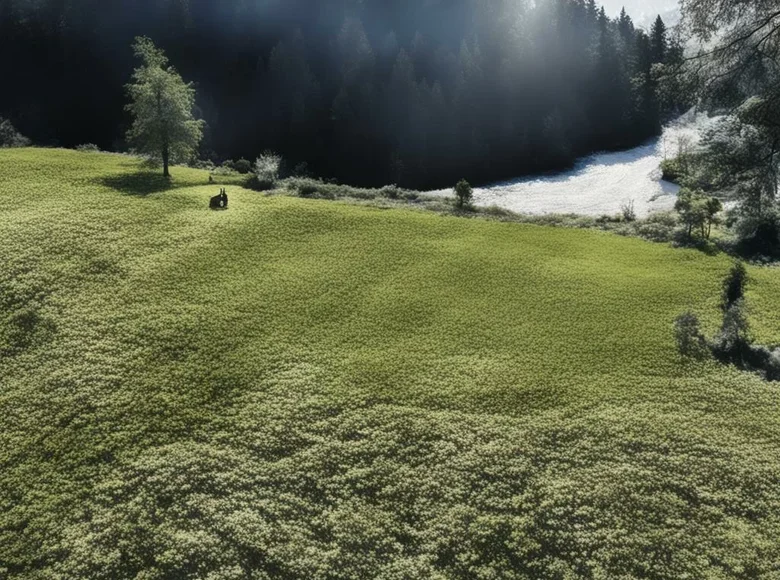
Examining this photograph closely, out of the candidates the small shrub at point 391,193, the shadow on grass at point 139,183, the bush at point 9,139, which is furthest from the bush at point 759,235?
the bush at point 9,139

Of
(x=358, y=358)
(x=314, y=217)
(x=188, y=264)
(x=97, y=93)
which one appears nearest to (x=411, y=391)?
(x=358, y=358)

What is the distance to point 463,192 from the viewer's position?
48.6m

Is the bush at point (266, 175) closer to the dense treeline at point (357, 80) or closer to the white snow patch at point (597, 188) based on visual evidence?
the white snow patch at point (597, 188)

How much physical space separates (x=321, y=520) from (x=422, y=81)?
285 feet

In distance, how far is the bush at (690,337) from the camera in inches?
1083

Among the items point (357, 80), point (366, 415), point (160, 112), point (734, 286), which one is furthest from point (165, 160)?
point (357, 80)

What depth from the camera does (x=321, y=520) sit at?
20.0 meters

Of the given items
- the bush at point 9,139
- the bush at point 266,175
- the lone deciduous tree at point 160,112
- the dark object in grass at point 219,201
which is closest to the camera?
the dark object in grass at point 219,201

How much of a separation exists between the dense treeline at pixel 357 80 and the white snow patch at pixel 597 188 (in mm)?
6332

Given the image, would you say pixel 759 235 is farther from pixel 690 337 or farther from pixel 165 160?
pixel 165 160

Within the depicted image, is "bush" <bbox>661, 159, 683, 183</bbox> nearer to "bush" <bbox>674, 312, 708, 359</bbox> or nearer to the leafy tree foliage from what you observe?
the leafy tree foliage

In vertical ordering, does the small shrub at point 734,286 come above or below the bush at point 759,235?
below

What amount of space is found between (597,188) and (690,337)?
54.9 meters

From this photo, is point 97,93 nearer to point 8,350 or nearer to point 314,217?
point 314,217
